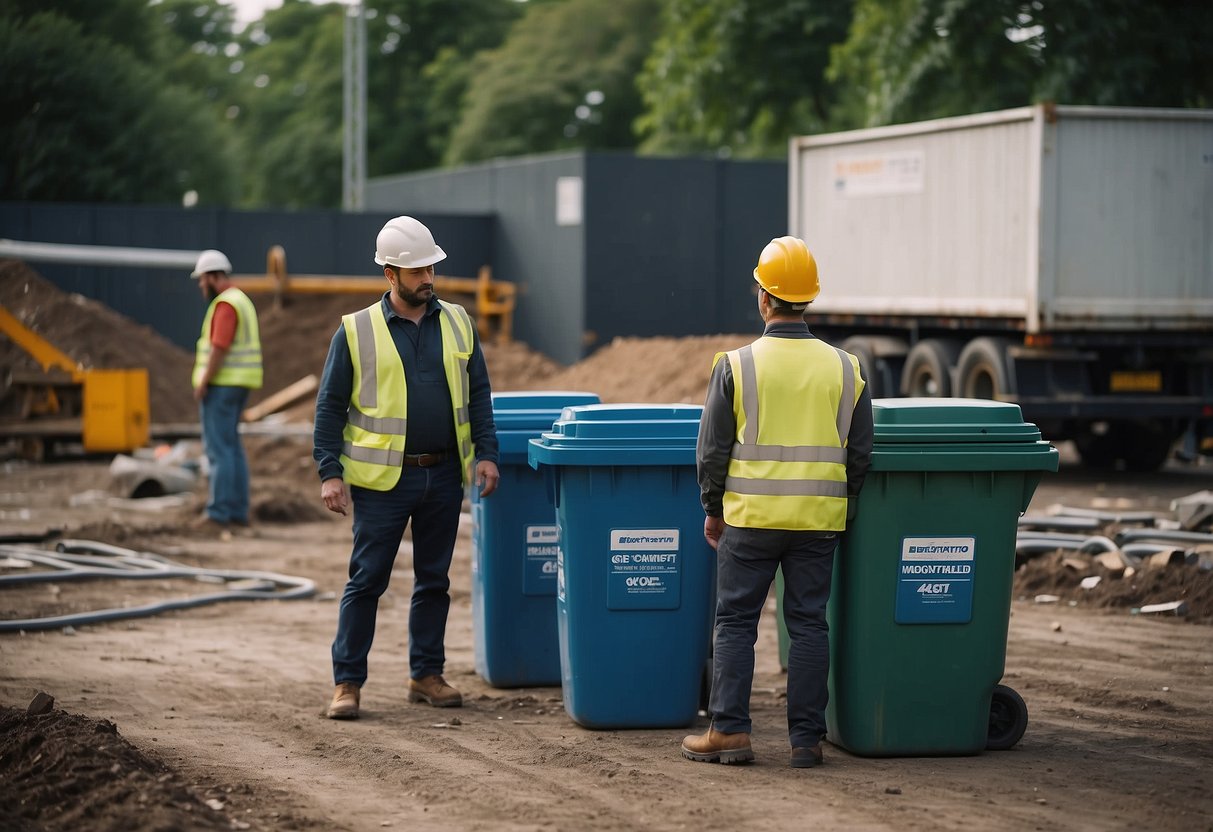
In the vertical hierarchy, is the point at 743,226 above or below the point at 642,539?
above

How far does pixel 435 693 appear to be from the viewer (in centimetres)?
689

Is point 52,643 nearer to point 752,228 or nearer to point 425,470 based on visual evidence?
point 425,470

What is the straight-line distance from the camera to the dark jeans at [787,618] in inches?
229

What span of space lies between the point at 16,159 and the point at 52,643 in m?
30.0

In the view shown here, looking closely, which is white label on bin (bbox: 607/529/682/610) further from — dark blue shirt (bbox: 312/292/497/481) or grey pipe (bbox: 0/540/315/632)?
grey pipe (bbox: 0/540/315/632)

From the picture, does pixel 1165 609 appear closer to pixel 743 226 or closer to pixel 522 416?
pixel 522 416

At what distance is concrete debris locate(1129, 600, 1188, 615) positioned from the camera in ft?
29.5

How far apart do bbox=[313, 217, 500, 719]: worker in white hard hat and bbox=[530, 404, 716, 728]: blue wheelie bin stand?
1.66 ft

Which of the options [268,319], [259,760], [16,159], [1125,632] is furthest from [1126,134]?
[16,159]

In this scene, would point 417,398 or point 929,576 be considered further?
point 417,398

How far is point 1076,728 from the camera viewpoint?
21.5 feet

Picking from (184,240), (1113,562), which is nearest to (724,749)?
(1113,562)

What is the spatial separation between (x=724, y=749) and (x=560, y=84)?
4070 cm

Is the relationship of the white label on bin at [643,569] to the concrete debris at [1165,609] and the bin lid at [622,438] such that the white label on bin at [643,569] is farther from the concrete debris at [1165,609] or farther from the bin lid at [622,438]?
the concrete debris at [1165,609]
